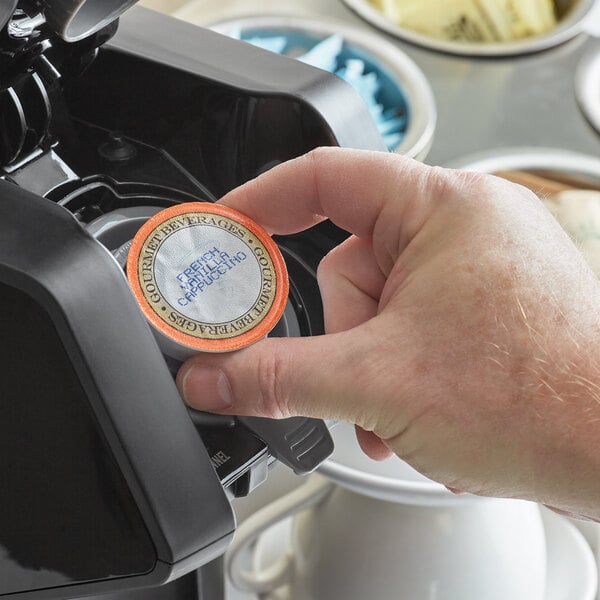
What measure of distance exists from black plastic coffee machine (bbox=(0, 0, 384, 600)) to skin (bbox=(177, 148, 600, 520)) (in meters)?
0.03

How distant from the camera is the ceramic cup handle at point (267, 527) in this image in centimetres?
80

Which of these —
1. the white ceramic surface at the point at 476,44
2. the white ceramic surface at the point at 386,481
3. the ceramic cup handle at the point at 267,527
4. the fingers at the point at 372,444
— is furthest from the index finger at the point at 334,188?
the white ceramic surface at the point at 476,44

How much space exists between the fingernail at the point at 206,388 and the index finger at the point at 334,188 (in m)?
0.09

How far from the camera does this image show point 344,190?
48cm

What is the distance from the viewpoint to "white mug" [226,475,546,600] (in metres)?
0.78

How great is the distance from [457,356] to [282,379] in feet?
0.25

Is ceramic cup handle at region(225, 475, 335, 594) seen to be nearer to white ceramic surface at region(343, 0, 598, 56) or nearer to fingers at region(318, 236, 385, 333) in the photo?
fingers at region(318, 236, 385, 333)

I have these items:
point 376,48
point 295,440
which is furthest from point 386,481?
point 376,48

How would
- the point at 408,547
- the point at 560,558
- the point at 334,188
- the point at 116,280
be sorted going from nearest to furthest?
the point at 116,280, the point at 334,188, the point at 408,547, the point at 560,558

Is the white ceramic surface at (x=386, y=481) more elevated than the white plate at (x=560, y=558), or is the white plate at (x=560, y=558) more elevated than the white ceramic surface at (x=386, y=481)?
the white ceramic surface at (x=386, y=481)

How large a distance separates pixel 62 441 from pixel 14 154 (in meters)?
0.15

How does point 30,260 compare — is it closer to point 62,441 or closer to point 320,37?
point 62,441

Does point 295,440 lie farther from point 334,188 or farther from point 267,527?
point 267,527

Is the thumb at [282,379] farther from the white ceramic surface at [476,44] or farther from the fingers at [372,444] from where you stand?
the white ceramic surface at [476,44]
